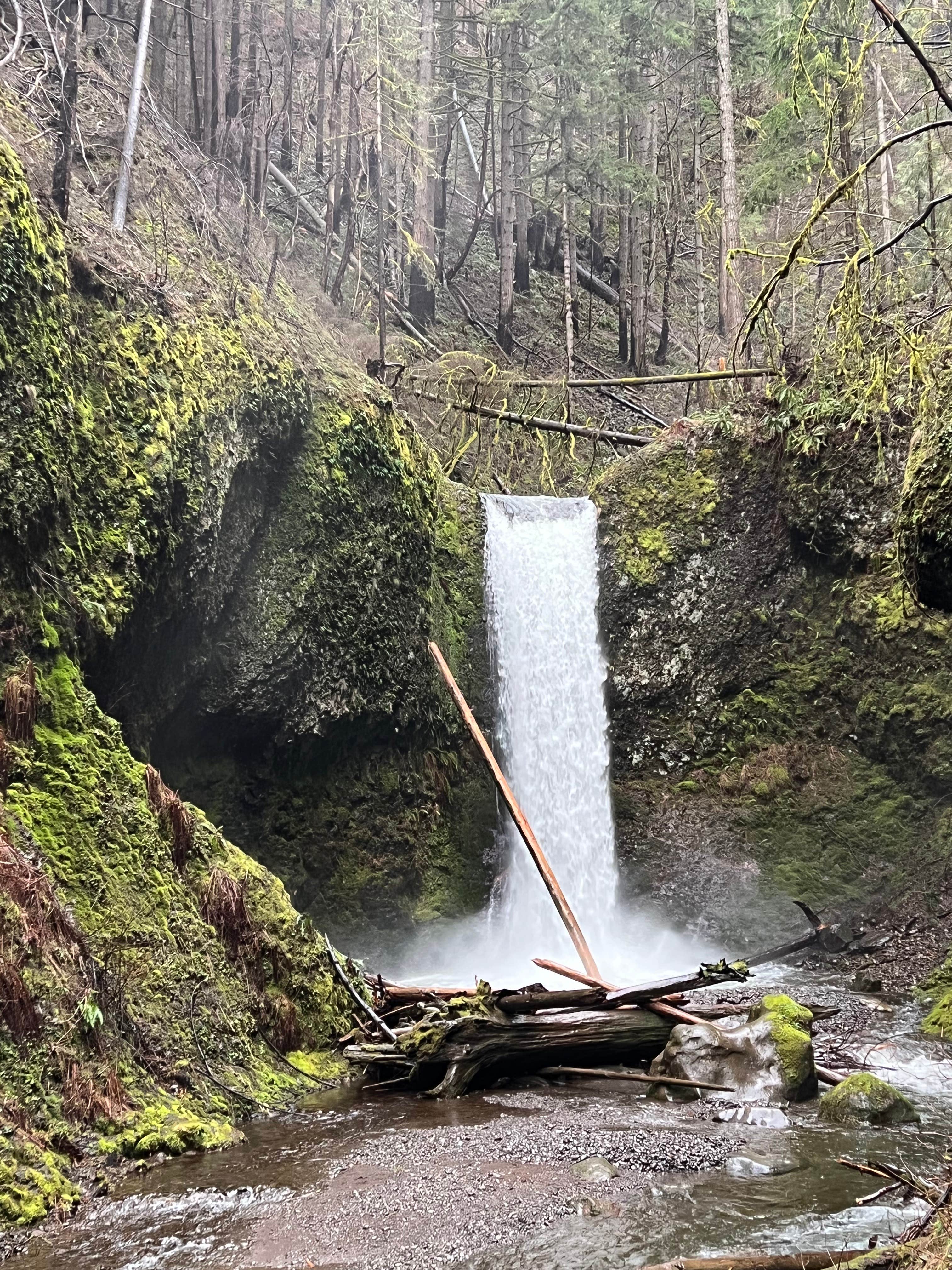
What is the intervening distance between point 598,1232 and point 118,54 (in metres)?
13.9

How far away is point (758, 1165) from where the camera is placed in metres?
4.03

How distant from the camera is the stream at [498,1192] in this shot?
3.20m

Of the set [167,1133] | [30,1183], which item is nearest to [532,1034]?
[167,1133]

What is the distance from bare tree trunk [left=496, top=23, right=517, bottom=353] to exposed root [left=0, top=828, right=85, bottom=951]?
55.7 ft

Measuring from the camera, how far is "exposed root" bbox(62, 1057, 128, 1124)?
3.93 metres

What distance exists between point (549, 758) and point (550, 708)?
0.68 m

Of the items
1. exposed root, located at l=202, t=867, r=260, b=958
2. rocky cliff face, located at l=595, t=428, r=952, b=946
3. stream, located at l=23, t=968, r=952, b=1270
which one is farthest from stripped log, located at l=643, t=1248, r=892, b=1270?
rocky cliff face, located at l=595, t=428, r=952, b=946

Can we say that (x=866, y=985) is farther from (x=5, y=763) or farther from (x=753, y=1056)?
(x=5, y=763)

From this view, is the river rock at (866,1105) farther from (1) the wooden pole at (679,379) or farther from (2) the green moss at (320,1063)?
(1) the wooden pole at (679,379)

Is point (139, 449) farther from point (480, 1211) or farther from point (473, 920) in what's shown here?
point (473, 920)

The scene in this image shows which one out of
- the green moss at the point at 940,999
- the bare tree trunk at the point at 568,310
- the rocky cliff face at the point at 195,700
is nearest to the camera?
the rocky cliff face at the point at 195,700

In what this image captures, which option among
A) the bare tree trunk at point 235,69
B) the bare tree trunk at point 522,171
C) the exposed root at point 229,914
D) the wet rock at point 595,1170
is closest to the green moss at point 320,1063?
the exposed root at point 229,914

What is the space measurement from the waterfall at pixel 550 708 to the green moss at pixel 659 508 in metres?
0.41

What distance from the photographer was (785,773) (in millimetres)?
11453
